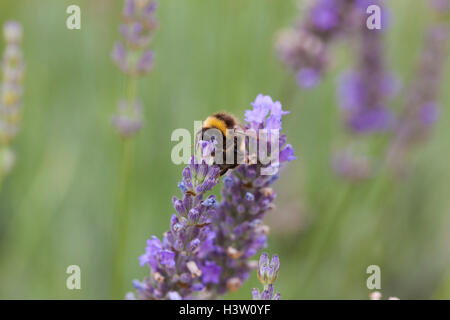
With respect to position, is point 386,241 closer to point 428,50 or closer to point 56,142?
point 428,50

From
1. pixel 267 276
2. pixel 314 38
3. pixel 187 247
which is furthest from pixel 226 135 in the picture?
pixel 314 38

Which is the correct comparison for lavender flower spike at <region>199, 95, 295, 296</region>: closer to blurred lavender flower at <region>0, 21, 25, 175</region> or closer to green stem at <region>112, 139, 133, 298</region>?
green stem at <region>112, 139, 133, 298</region>

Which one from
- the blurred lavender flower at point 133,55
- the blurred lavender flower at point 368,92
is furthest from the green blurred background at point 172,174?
the blurred lavender flower at point 133,55

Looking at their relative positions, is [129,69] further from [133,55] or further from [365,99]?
[365,99]

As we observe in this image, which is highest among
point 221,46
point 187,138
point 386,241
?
point 221,46

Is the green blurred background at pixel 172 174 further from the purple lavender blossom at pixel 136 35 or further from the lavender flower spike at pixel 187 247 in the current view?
the lavender flower spike at pixel 187 247

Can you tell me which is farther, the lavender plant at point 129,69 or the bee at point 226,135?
the lavender plant at point 129,69
